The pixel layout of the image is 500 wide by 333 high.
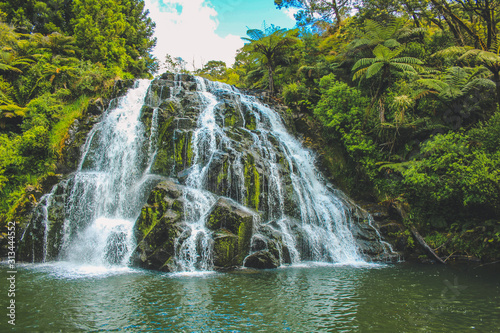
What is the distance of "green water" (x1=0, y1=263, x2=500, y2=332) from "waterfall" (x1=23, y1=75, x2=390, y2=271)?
1.55 meters

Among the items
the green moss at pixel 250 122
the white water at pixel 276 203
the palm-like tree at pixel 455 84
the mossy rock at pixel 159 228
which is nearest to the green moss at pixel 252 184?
the white water at pixel 276 203

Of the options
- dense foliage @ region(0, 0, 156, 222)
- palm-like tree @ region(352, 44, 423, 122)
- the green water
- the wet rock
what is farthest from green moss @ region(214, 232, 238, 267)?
palm-like tree @ region(352, 44, 423, 122)

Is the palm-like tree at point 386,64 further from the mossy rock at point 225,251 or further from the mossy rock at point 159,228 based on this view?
the mossy rock at point 159,228

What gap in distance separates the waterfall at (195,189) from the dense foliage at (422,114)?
8.40ft

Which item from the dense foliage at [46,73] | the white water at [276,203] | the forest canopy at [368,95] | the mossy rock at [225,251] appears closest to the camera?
the mossy rock at [225,251]

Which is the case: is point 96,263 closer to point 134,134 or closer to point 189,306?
point 189,306

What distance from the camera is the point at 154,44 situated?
28.2m

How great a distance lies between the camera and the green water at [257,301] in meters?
4.50

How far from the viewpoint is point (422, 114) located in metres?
12.9

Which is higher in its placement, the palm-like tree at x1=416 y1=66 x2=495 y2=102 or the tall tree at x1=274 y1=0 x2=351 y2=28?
the tall tree at x1=274 y1=0 x2=351 y2=28

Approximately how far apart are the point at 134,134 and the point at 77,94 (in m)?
5.66

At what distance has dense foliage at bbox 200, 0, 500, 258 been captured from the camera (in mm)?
9508

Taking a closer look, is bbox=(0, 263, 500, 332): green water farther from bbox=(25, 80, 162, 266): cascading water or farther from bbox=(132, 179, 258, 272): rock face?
bbox=(25, 80, 162, 266): cascading water

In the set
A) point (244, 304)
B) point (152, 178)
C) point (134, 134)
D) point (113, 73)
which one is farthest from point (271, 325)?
point (113, 73)
